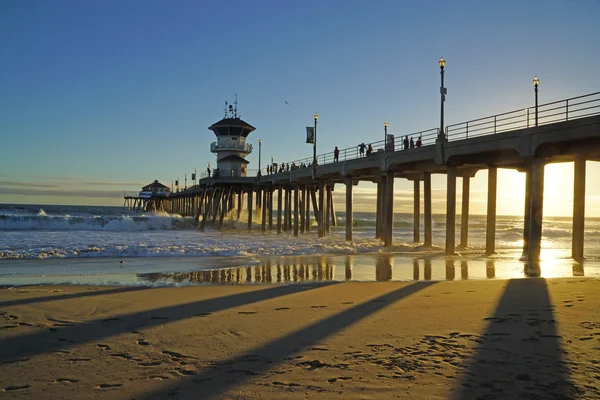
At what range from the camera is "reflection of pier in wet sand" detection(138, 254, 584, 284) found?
1248 cm

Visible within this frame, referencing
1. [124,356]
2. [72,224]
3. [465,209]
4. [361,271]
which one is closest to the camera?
[124,356]

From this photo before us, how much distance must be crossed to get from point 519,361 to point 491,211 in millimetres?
17880

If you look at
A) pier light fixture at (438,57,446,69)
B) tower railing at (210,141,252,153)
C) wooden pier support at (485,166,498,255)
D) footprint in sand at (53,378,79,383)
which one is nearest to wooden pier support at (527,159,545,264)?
wooden pier support at (485,166,498,255)

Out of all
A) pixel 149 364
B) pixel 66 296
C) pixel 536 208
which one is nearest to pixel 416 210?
pixel 536 208

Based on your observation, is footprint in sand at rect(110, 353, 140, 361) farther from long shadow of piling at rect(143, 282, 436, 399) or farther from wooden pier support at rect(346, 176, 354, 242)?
wooden pier support at rect(346, 176, 354, 242)

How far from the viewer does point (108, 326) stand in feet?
22.7

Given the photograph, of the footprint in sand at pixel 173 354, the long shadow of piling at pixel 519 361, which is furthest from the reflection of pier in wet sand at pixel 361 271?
the footprint in sand at pixel 173 354

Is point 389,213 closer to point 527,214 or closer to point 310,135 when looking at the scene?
point 527,214

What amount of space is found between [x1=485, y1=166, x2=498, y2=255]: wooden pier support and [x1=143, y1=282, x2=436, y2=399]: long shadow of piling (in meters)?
15.1

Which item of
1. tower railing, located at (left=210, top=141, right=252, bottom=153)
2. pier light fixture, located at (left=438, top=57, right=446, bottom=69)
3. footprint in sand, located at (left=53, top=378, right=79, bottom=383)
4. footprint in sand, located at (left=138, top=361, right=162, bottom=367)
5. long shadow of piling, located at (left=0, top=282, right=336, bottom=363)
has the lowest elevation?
long shadow of piling, located at (left=0, top=282, right=336, bottom=363)

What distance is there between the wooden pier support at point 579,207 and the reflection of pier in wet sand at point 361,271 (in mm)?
1349

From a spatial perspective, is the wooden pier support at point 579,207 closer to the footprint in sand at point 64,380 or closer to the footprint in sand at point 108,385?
the footprint in sand at point 108,385

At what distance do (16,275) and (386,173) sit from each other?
1716 cm

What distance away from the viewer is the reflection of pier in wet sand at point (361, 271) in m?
12.5
